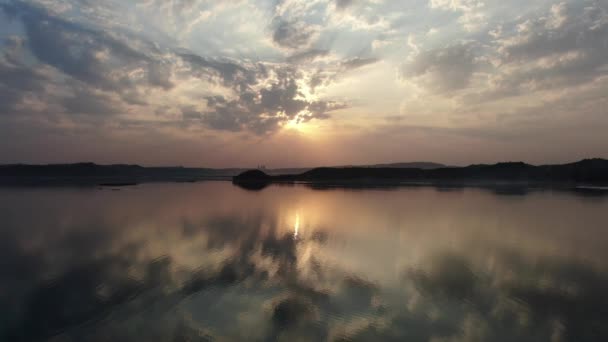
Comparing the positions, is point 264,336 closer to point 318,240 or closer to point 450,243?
point 318,240

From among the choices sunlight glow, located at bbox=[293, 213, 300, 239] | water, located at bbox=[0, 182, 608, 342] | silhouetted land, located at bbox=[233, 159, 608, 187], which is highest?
silhouetted land, located at bbox=[233, 159, 608, 187]

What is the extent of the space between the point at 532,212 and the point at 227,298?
3185 centimetres

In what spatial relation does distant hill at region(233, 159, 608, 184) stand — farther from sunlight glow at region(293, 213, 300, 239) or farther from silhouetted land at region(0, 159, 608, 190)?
sunlight glow at region(293, 213, 300, 239)

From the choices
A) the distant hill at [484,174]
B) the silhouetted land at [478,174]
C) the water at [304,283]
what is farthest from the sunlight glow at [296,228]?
the distant hill at [484,174]

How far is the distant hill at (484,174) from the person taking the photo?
85669 mm

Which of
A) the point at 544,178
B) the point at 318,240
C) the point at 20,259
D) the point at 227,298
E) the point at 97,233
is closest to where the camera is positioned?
the point at 227,298

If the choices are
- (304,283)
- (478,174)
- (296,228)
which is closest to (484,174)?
(478,174)

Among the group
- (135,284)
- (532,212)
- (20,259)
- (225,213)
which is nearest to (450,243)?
(135,284)

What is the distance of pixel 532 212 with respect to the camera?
29672 millimetres

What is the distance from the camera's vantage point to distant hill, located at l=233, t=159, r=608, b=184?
281 ft

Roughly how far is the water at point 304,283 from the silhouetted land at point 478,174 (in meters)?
72.9

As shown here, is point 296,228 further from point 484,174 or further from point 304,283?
point 484,174

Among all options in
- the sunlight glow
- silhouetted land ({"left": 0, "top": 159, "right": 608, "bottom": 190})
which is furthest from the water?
silhouetted land ({"left": 0, "top": 159, "right": 608, "bottom": 190})

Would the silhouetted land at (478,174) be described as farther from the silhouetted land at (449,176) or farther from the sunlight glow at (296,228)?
the sunlight glow at (296,228)
